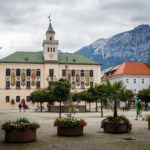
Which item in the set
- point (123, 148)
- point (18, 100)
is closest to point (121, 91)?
point (123, 148)

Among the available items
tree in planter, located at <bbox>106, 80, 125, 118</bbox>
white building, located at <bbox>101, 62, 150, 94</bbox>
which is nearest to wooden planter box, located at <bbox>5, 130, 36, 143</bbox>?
tree in planter, located at <bbox>106, 80, 125, 118</bbox>

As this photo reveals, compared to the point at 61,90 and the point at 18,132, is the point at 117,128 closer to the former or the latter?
the point at 18,132

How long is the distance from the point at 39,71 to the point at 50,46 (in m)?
6.78

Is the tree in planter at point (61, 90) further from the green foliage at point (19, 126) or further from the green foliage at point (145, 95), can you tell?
the green foliage at point (145, 95)

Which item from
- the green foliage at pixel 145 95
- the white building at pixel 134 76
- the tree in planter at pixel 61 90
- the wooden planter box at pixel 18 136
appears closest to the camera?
the wooden planter box at pixel 18 136

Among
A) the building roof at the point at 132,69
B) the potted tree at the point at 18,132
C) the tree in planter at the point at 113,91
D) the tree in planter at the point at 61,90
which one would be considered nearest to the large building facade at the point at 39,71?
the building roof at the point at 132,69

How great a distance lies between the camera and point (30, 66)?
6347 cm

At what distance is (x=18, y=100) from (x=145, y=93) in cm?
2804

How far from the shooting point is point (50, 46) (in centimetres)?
6588

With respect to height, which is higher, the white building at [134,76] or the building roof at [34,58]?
the building roof at [34,58]

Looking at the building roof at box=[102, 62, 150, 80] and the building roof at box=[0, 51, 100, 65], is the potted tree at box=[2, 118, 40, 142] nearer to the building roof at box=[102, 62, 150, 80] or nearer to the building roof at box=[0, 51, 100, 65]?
the building roof at box=[0, 51, 100, 65]

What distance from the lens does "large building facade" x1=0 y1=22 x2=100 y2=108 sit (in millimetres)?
61594

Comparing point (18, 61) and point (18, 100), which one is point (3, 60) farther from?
point (18, 100)

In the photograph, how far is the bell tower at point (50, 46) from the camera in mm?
65062
